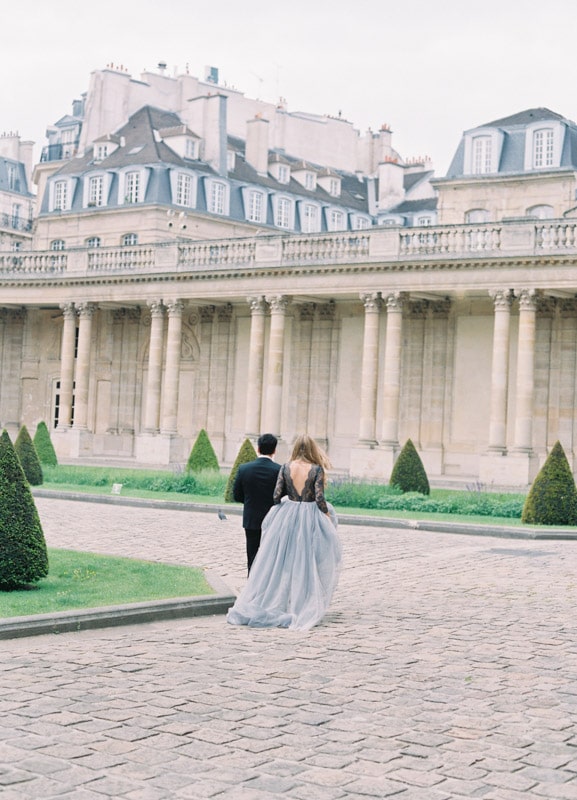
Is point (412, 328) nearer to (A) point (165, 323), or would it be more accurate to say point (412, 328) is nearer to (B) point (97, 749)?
(A) point (165, 323)

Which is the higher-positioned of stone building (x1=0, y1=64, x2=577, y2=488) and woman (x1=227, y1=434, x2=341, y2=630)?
stone building (x1=0, y1=64, x2=577, y2=488)

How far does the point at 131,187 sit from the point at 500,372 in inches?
935

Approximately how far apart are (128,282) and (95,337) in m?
4.58

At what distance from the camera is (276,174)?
54.2 m

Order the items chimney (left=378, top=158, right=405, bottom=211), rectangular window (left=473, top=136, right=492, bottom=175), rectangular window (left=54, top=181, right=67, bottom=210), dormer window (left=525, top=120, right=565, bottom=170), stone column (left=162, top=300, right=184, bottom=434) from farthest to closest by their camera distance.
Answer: chimney (left=378, top=158, right=405, bottom=211)
rectangular window (left=54, top=181, right=67, bottom=210)
rectangular window (left=473, top=136, right=492, bottom=175)
dormer window (left=525, top=120, right=565, bottom=170)
stone column (left=162, top=300, right=184, bottom=434)

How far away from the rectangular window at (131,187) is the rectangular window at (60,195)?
3.98 m

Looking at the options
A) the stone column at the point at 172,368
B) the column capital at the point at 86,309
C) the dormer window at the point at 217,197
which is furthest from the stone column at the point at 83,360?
the dormer window at the point at 217,197

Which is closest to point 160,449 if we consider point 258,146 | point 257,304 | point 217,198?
point 257,304

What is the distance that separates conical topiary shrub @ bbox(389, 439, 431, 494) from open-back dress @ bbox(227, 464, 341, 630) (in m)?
15.5

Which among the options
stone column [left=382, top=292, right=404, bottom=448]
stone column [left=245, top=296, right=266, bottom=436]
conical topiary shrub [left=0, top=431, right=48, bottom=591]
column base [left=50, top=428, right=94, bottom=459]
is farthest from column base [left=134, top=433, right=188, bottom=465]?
conical topiary shrub [left=0, top=431, right=48, bottom=591]

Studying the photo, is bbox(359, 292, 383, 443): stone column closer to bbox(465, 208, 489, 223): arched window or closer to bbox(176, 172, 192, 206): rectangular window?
bbox(465, 208, 489, 223): arched window

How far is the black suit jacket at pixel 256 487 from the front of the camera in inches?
411

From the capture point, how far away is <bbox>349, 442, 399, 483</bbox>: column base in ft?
104

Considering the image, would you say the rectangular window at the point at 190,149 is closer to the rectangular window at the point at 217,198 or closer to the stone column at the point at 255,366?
the rectangular window at the point at 217,198
